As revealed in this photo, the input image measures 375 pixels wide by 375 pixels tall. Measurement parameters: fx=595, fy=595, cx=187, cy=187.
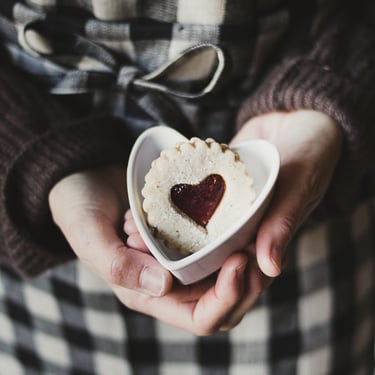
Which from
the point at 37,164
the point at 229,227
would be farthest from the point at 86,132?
the point at 229,227

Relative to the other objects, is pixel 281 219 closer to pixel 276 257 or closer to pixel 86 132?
pixel 276 257

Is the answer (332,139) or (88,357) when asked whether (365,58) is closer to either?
(332,139)

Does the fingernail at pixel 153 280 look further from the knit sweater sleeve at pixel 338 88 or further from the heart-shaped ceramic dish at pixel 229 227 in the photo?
the knit sweater sleeve at pixel 338 88

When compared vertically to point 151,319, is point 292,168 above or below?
above

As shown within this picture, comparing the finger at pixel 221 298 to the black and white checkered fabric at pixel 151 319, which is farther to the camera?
the black and white checkered fabric at pixel 151 319

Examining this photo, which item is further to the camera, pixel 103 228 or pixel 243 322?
pixel 243 322

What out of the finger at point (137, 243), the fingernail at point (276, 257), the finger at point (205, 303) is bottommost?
the finger at point (205, 303)

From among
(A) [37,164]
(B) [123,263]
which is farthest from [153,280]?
(A) [37,164]

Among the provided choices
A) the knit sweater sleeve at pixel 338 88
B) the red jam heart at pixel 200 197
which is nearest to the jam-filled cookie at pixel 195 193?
the red jam heart at pixel 200 197
